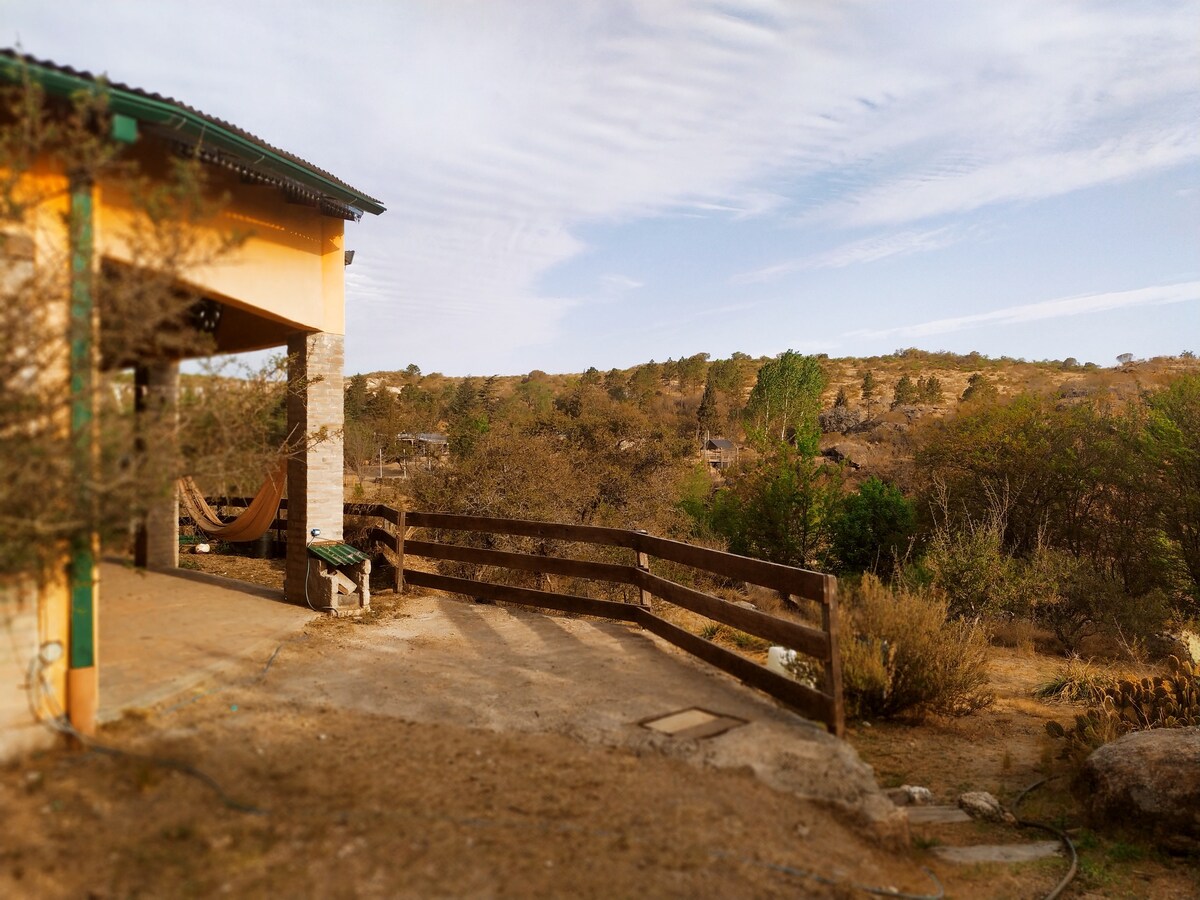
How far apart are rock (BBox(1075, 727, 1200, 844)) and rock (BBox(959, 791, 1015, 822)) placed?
761 mm

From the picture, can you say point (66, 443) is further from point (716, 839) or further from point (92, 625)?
point (716, 839)

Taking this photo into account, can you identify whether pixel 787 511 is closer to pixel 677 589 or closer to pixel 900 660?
pixel 900 660

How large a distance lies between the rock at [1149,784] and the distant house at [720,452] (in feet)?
108

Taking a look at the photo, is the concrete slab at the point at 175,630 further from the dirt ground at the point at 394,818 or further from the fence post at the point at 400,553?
the fence post at the point at 400,553

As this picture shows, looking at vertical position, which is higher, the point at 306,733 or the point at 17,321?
the point at 17,321

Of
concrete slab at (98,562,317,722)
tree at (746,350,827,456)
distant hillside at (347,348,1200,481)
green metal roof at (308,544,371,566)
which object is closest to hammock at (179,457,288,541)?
concrete slab at (98,562,317,722)

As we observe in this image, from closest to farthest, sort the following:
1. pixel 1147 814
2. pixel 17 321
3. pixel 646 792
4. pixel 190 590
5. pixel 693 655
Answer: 1. pixel 17 321
2. pixel 646 792
3. pixel 1147 814
4. pixel 693 655
5. pixel 190 590

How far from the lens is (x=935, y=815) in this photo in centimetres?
523

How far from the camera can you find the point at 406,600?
9070 mm

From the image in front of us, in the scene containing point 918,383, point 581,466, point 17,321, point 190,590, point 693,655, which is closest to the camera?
point 17,321

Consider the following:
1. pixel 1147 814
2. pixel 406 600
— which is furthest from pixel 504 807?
pixel 406 600

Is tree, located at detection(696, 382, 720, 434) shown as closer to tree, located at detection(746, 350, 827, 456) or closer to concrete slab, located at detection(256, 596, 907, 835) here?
tree, located at detection(746, 350, 827, 456)

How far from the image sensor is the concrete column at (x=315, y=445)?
7.72m

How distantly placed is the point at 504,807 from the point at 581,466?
1479cm
